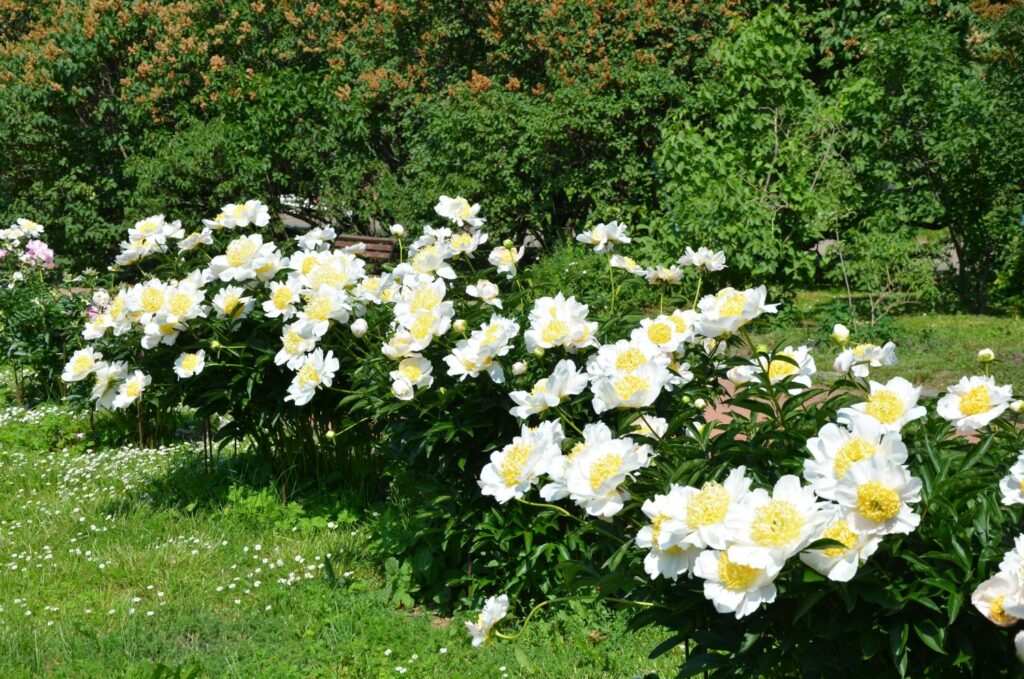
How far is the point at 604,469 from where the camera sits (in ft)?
6.13

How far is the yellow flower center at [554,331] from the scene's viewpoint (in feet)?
8.67

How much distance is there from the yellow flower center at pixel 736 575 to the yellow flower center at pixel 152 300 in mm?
2648

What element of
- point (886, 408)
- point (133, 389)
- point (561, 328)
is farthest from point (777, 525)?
point (133, 389)

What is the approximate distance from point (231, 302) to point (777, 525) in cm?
255

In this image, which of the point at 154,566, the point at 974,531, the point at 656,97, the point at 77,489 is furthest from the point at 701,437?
the point at 656,97

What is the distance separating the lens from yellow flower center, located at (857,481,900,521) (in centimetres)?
152

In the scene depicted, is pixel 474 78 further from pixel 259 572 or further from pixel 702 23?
pixel 259 572

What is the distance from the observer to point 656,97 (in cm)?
898

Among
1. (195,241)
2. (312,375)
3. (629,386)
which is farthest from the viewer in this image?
(195,241)

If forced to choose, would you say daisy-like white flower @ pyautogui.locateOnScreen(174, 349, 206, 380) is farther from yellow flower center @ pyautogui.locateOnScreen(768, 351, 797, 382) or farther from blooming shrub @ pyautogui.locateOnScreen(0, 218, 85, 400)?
blooming shrub @ pyautogui.locateOnScreen(0, 218, 85, 400)

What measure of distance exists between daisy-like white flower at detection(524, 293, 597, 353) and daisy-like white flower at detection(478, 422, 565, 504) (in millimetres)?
516

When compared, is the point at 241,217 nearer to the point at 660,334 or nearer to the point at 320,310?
the point at 320,310

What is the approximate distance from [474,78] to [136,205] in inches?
144

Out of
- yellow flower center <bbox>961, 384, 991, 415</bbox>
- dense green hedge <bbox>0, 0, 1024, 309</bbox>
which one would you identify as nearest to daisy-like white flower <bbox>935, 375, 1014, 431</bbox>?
yellow flower center <bbox>961, 384, 991, 415</bbox>
